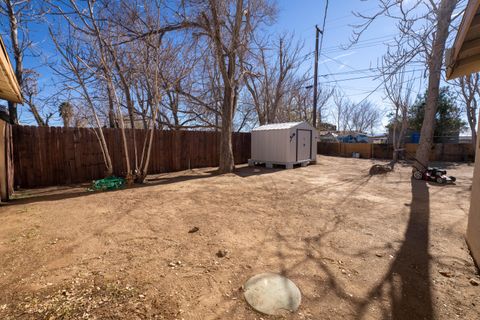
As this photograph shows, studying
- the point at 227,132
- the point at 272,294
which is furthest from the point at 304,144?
the point at 272,294

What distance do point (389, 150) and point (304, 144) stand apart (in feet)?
29.6

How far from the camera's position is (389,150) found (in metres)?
15.9

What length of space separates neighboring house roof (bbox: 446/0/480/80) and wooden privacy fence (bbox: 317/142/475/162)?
46.5ft

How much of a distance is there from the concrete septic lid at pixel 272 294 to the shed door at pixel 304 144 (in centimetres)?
879

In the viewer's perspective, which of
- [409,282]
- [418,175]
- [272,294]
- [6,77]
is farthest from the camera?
[418,175]

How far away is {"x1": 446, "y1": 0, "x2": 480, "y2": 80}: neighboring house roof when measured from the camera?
206 centimetres

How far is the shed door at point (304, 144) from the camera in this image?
10.4m

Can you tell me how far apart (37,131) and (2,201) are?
7.22 ft

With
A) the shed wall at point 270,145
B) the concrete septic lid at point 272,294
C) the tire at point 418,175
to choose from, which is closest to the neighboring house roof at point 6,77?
the concrete septic lid at point 272,294

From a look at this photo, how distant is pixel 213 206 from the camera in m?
4.13

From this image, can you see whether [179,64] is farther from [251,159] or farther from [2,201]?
[2,201]

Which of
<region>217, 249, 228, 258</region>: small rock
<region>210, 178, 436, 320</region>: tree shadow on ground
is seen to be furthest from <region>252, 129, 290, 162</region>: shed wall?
<region>217, 249, 228, 258</region>: small rock

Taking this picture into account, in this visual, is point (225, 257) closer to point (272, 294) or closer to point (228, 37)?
point (272, 294)

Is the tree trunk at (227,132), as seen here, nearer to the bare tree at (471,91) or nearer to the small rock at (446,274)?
the small rock at (446,274)
